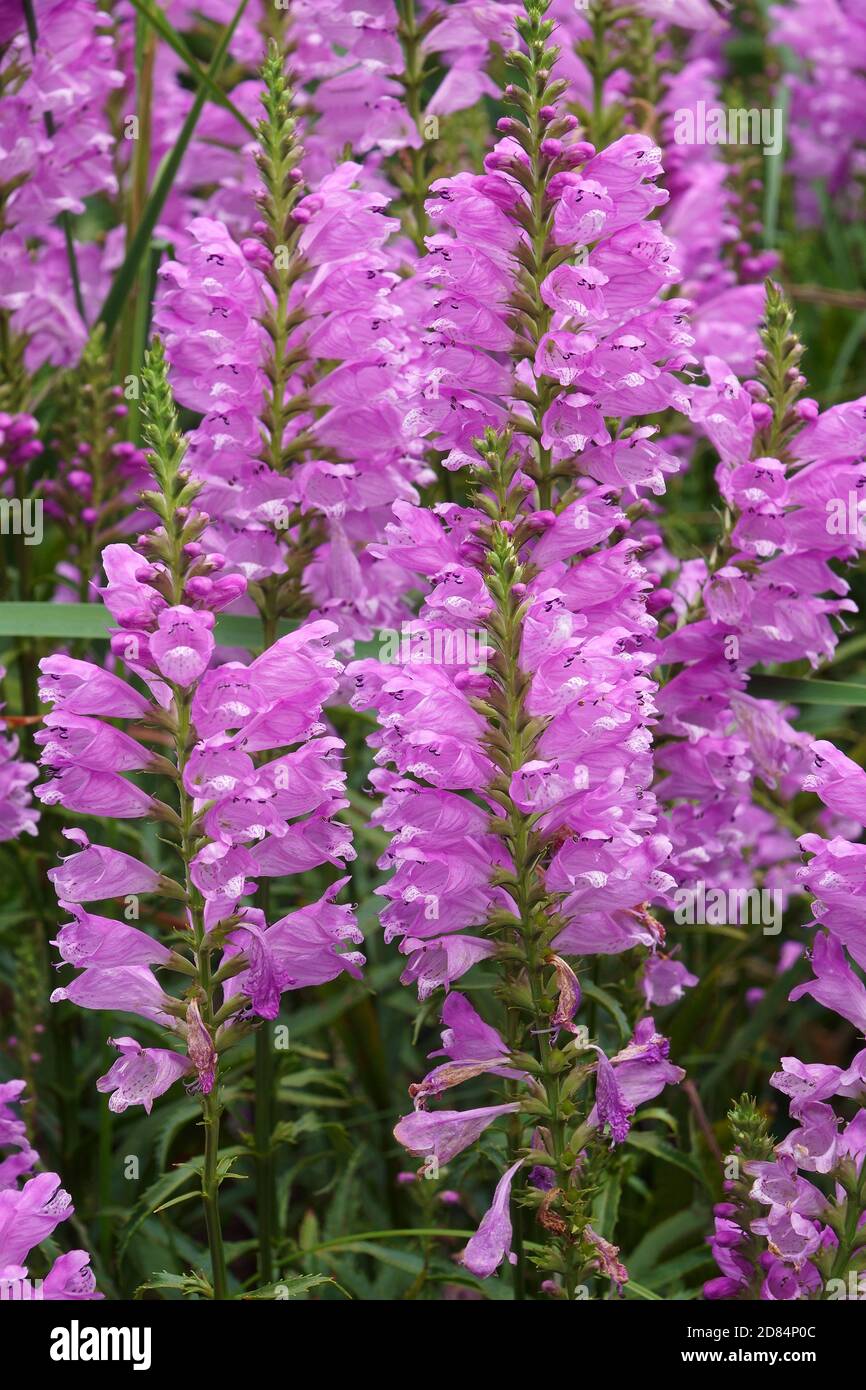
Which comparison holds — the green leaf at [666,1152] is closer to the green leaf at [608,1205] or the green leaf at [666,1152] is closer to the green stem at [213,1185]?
the green leaf at [608,1205]

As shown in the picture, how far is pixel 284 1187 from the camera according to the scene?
361 cm

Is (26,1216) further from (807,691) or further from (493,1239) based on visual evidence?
(807,691)

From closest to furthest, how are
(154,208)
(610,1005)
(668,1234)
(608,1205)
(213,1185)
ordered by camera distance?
1. (213,1185)
2. (610,1005)
3. (608,1205)
4. (668,1234)
5. (154,208)

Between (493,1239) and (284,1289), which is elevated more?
(493,1239)

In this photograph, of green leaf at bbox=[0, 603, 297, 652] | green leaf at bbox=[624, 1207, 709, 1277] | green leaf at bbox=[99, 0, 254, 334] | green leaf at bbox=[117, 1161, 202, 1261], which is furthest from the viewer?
green leaf at bbox=[99, 0, 254, 334]

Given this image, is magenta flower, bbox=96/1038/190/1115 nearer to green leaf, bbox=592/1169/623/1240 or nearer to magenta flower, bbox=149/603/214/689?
magenta flower, bbox=149/603/214/689

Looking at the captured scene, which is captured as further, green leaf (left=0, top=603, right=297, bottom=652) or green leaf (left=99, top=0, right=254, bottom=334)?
green leaf (left=99, top=0, right=254, bottom=334)

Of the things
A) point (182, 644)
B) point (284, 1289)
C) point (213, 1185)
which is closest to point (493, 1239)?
point (284, 1289)

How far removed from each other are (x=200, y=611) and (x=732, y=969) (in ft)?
8.49

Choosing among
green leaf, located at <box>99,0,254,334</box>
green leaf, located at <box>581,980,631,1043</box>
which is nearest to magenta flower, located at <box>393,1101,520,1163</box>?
green leaf, located at <box>581,980,631,1043</box>

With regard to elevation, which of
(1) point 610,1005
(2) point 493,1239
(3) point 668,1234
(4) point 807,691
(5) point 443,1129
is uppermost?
(4) point 807,691

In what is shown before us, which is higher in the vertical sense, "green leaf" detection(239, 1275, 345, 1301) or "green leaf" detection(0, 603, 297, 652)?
"green leaf" detection(0, 603, 297, 652)

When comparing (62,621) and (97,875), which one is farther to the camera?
(62,621)
